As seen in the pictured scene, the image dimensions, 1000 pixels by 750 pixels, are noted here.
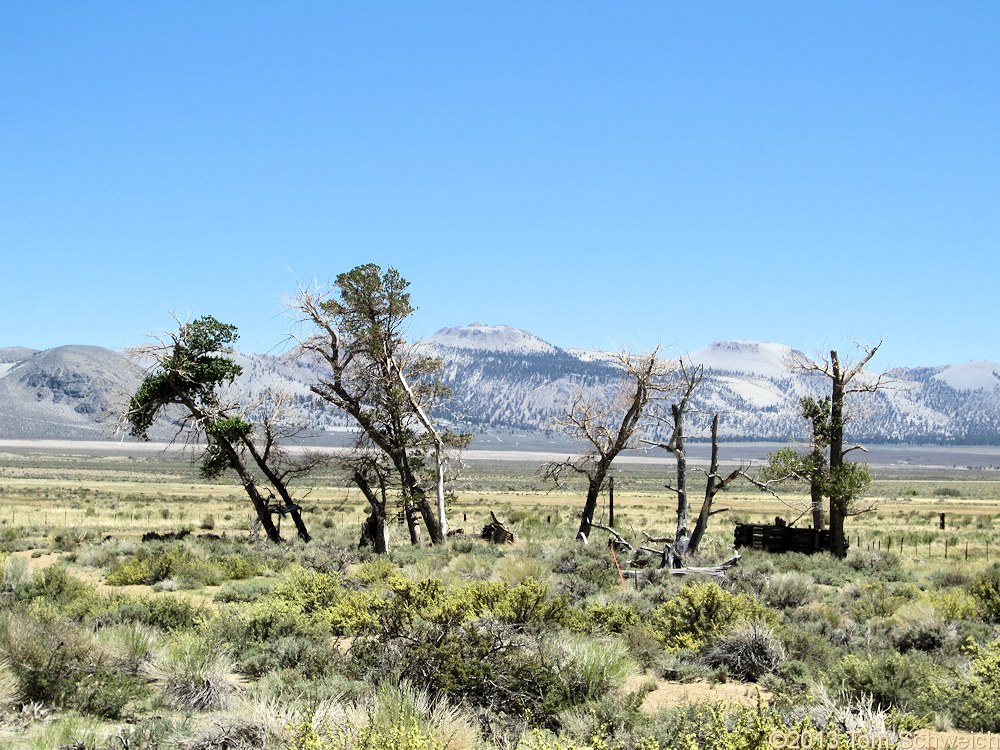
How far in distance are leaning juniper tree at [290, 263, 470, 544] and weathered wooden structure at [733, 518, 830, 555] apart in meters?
9.76

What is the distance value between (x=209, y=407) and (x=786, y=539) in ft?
63.1

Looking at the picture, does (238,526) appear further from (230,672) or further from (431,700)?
(431,700)

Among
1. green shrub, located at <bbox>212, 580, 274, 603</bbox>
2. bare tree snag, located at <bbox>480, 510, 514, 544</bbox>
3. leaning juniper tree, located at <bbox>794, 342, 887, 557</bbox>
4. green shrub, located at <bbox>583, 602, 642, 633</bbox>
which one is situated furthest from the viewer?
bare tree snag, located at <bbox>480, 510, 514, 544</bbox>

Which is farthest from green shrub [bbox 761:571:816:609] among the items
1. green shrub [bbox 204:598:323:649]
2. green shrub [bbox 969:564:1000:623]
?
green shrub [bbox 204:598:323:649]

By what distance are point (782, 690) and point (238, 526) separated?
33.3 metres

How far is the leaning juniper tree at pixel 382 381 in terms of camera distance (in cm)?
2844

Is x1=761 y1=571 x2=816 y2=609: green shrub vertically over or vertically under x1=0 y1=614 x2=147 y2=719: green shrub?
under

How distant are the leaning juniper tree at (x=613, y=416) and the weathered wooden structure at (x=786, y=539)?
15.3 feet

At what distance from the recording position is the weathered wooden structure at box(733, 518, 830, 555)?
28.5 meters

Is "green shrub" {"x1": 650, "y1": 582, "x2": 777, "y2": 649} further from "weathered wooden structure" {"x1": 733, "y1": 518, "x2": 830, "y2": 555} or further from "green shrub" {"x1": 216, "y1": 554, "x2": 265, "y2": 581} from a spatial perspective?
"weathered wooden structure" {"x1": 733, "y1": 518, "x2": 830, "y2": 555}

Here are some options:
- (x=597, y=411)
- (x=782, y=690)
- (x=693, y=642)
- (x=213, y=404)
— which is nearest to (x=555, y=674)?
(x=782, y=690)

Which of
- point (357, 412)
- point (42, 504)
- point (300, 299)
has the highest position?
point (300, 299)

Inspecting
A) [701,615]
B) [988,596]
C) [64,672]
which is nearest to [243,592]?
[64,672]

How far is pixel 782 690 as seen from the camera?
34.8 ft
